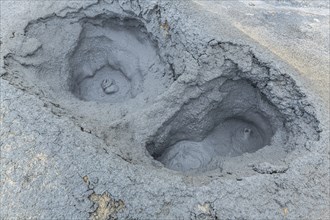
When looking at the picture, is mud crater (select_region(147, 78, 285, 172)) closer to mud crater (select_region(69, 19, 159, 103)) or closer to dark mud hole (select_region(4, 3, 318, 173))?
dark mud hole (select_region(4, 3, 318, 173))

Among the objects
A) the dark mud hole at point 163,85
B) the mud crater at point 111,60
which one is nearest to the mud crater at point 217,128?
the dark mud hole at point 163,85

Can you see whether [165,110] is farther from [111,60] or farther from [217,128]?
[111,60]

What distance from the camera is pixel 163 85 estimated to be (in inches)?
123

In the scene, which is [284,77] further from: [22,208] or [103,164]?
[22,208]

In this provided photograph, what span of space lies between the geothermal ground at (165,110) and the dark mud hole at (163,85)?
0.04ft

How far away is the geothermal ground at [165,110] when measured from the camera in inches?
79.3

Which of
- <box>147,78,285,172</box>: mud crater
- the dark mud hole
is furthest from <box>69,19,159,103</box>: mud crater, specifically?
<box>147,78,285,172</box>: mud crater

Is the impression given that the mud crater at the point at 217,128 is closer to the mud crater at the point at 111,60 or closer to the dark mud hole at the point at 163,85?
the dark mud hole at the point at 163,85

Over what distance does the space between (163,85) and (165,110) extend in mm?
406

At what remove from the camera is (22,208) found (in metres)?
2.01

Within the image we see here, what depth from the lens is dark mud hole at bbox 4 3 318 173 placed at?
→ 271 cm

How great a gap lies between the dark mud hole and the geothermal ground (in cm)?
1

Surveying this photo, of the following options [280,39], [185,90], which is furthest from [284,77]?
[185,90]

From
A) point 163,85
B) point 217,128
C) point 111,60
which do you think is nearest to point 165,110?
A: point 163,85
